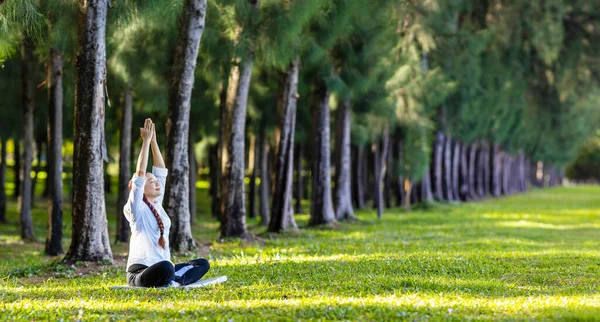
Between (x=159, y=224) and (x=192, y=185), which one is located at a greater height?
(x=192, y=185)

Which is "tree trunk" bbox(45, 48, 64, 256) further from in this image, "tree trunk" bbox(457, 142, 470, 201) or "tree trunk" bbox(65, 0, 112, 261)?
"tree trunk" bbox(457, 142, 470, 201)

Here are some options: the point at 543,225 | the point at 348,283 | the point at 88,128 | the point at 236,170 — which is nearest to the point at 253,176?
the point at 543,225

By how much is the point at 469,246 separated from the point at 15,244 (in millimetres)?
11805

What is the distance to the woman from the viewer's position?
1017 centimetres

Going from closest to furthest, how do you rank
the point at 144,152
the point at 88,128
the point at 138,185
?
1. the point at 138,185
2. the point at 144,152
3. the point at 88,128

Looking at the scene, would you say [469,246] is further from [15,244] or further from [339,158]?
[15,244]

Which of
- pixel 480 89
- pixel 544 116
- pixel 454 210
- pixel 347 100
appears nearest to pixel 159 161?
pixel 347 100

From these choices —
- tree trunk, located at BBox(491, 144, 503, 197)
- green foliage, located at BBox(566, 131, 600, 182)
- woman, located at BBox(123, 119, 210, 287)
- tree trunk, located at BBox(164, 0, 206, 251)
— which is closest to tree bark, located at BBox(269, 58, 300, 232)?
tree trunk, located at BBox(164, 0, 206, 251)

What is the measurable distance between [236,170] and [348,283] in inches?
351

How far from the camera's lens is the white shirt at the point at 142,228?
10117 mm

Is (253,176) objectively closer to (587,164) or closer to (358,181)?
(358,181)

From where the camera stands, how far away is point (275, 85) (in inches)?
1099

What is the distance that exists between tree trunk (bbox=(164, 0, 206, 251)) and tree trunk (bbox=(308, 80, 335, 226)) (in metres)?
8.80

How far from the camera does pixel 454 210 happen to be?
120ft
